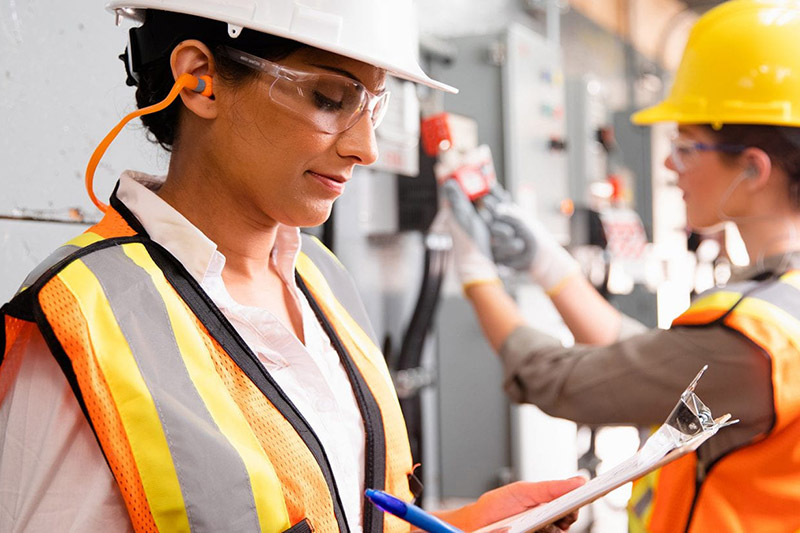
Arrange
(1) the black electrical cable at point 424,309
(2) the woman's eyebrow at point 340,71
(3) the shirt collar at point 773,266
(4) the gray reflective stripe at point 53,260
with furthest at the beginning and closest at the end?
(1) the black electrical cable at point 424,309
(3) the shirt collar at point 773,266
(2) the woman's eyebrow at point 340,71
(4) the gray reflective stripe at point 53,260

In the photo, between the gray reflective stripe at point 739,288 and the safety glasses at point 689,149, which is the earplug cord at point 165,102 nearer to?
the gray reflective stripe at point 739,288

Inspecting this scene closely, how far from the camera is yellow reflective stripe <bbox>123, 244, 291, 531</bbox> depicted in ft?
2.83

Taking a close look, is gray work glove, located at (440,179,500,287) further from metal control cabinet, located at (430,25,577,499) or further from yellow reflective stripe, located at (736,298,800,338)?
metal control cabinet, located at (430,25,577,499)

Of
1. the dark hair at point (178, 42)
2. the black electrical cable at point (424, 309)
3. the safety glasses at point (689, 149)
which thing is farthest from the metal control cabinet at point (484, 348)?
the dark hair at point (178, 42)

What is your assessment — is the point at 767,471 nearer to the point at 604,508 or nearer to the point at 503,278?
the point at 503,278

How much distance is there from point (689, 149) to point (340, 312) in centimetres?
98

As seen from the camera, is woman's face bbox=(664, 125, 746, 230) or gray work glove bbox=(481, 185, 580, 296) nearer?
woman's face bbox=(664, 125, 746, 230)

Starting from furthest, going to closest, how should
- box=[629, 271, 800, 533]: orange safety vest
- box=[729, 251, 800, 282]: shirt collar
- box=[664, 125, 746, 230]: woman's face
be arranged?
box=[664, 125, 746, 230]: woman's face < box=[729, 251, 800, 282]: shirt collar < box=[629, 271, 800, 533]: orange safety vest

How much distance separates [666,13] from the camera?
668 cm

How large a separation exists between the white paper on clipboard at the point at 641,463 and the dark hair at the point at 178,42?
600mm

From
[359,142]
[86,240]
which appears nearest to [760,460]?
[359,142]

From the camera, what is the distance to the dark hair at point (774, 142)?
67.2 inches

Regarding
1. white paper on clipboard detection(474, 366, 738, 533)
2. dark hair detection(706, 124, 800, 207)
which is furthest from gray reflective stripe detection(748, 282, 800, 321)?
white paper on clipboard detection(474, 366, 738, 533)

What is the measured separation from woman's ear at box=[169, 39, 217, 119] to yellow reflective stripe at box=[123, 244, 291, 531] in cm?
22
